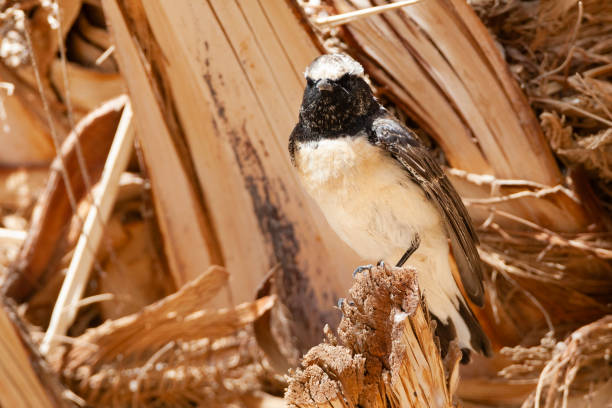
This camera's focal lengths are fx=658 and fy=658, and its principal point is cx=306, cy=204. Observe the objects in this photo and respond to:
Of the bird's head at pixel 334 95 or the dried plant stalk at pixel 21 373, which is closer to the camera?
the bird's head at pixel 334 95

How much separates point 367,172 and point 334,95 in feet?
0.78

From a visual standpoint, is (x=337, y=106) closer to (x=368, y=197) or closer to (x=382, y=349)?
(x=368, y=197)

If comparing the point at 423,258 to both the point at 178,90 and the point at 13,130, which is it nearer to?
the point at 178,90

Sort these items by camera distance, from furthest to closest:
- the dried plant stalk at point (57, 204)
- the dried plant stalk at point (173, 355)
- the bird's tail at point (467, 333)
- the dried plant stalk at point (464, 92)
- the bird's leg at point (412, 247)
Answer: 1. the dried plant stalk at point (57, 204)
2. the dried plant stalk at point (173, 355)
3. the dried plant stalk at point (464, 92)
4. the bird's tail at point (467, 333)
5. the bird's leg at point (412, 247)

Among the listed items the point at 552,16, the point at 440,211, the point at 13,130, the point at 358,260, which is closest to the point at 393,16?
the point at 552,16

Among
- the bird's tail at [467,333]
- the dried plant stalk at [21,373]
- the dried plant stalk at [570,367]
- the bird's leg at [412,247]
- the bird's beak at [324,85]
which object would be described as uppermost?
the bird's beak at [324,85]

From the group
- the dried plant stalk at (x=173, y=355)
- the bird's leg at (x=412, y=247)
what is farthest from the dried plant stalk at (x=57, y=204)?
the bird's leg at (x=412, y=247)

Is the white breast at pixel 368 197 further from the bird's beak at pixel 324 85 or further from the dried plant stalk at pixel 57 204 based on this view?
the dried plant stalk at pixel 57 204

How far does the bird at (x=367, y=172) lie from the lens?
1.86 metres

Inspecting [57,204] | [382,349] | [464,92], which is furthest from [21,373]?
[464,92]

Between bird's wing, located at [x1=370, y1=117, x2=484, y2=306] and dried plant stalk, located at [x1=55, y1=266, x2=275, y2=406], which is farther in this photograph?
dried plant stalk, located at [x1=55, y1=266, x2=275, y2=406]

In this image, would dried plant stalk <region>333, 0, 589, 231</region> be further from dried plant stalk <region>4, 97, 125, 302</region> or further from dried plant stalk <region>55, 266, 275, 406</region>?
dried plant stalk <region>4, 97, 125, 302</region>

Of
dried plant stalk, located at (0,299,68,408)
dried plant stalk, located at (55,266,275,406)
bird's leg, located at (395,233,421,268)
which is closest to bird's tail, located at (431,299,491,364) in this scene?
bird's leg, located at (395,233,421,268)

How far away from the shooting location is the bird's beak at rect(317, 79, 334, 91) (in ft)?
5.95
